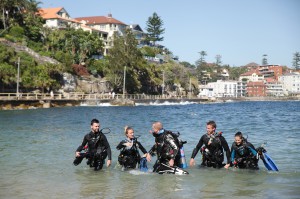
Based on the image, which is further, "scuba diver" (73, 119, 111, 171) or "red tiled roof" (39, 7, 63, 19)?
"red tiled roof" (39, 7, 63, 19)

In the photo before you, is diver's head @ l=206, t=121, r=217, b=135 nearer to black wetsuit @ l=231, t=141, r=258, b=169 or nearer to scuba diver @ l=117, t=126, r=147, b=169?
black wetsuit @ l=231, t=141, r=258, b=169

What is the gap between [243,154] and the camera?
11961 mm

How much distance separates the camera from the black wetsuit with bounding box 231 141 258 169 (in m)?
11.7

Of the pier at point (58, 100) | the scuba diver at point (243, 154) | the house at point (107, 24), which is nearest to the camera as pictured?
the scuba diver at point (243, 154)

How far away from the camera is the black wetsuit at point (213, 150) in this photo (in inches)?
468

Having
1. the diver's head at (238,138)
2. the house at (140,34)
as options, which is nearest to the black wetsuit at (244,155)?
the diver's head at (238,138)

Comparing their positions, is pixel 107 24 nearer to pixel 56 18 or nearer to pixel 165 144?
pixel 56 18

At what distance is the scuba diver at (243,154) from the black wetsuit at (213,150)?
0.32 m

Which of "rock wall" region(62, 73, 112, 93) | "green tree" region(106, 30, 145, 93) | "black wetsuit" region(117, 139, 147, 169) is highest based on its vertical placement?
"green tree" region(106, 30, 145, 93)

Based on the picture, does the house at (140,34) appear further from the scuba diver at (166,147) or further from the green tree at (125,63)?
the scuba diver at (166,147)

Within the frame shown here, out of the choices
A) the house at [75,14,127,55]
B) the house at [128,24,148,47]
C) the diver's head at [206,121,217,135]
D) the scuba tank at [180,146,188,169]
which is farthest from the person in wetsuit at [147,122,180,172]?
the house at [128,24,148,47]

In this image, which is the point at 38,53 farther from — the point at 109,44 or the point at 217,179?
the point at 217,179

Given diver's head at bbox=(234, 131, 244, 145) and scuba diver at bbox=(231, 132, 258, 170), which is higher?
diver's head at bbox=(234, 131, 244, 145)

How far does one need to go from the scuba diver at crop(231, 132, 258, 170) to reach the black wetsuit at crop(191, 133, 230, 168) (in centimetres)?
32
